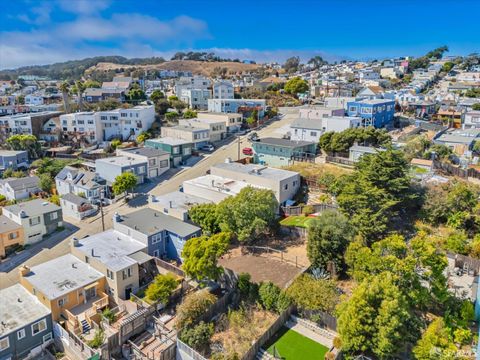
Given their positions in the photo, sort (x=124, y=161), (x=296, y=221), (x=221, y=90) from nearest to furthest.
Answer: (x=296, y=221) < (x=124, y=161) < (x=221, y=90)

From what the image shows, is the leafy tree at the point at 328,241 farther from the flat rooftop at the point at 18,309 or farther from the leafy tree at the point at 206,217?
the flat rooftop at the point at 18,309

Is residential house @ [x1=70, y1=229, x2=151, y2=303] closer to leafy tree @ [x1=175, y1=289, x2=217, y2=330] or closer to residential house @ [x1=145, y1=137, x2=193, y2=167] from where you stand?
leafy tree @ [x1=175, y1=289, x2=217, y2=330]

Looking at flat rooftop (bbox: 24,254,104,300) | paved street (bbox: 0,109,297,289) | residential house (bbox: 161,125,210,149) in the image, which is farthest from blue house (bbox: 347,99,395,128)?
flat rooftop (bbox: 24,254,104,300)

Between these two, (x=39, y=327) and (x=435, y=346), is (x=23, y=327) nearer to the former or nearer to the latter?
(x=39, y=327)

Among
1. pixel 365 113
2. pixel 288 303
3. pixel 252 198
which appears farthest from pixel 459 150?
pixel 288 303

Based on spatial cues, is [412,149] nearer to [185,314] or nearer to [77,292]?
[185,314]

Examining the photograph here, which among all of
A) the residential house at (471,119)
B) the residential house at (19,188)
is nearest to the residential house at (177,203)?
the residential house at (19,188)

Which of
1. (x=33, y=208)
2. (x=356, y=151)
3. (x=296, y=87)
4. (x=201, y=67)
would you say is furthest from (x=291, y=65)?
(x=33, y=208)
